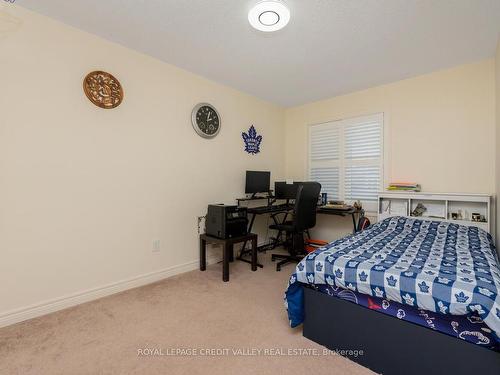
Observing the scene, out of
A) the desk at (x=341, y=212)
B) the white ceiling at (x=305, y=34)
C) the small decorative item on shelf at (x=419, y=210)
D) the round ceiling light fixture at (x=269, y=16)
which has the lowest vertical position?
the desk at (x=341, y=212)

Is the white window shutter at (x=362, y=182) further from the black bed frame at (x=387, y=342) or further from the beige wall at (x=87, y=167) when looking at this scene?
the black bed frame at (x=387, y=342)

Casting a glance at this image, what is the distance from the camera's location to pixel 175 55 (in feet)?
8.75

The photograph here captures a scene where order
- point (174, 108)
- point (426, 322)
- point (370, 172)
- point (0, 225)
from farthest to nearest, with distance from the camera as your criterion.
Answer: point (370, 172) < point (174, 108) < point (0, 225) < point (426, 322)

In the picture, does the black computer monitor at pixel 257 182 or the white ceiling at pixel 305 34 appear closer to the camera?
the white ceiling at pixel 305 34

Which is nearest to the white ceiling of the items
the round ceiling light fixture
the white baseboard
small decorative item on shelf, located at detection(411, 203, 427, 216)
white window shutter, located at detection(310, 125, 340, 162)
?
the round ceiling light fixture

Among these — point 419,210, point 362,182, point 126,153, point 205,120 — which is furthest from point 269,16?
point 419,210

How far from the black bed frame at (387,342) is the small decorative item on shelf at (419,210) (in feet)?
7.06

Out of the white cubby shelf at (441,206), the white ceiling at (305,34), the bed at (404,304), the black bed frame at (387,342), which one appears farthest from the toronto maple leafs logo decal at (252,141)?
the black bed frame at (387,342)

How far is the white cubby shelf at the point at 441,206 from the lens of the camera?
8.77ft

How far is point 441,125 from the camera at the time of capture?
302 cm

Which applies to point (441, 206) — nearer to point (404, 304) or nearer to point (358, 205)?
point (358, 205)

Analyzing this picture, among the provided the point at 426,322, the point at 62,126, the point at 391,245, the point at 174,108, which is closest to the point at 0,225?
the point at 62,126

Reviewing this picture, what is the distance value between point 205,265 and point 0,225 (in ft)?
6.35

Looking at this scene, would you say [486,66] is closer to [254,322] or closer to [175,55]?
[175,55]
